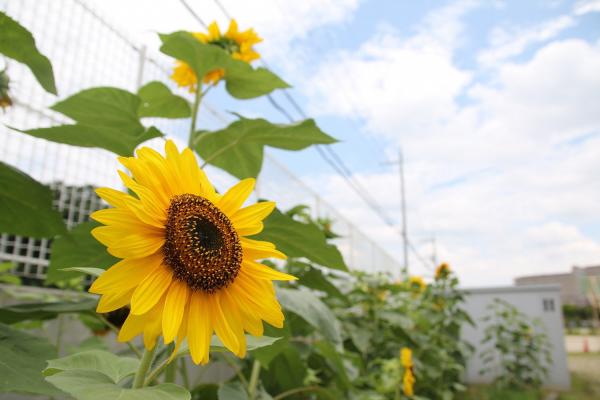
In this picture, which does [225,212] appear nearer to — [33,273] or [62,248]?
[62,248]

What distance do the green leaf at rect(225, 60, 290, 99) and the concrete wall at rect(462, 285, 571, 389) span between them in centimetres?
537

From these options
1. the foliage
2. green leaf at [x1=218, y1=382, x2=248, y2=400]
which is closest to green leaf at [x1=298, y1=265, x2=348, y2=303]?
green leaf at [x1=218, y1=382, x2=248, y2=400]

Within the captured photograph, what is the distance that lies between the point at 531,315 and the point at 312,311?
246 inches

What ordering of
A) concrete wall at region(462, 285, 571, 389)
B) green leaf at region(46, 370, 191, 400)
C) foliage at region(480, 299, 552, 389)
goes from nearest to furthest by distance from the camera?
1. green leaf at region(46, 370, 191, 400)
2. foliage at region(480, 299, 552, 389)
3. concrete wall at region(462, 285, 571, 389)

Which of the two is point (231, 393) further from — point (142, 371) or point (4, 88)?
point (4, 88)

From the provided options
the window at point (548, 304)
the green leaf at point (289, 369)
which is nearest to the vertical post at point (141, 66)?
the green leaf at point (289, 369)

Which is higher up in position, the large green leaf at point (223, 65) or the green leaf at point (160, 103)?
the large green leaf at point (223, 65)

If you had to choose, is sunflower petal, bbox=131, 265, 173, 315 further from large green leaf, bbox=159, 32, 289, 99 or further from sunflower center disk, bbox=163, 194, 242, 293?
large green leaf, bbox=159, 32, 289, 99

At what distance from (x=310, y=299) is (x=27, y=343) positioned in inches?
19.9

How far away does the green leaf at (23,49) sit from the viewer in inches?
28.8

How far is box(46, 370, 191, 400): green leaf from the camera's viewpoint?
0.46 metres

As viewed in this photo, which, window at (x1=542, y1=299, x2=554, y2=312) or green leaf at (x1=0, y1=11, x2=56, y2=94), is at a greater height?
green leaf at (x1=0, y1=11, x2=56, y2=94)

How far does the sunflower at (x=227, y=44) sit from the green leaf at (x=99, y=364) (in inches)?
31.7

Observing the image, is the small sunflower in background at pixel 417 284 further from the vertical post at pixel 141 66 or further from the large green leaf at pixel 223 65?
the large green leaf at pixel 223 65
